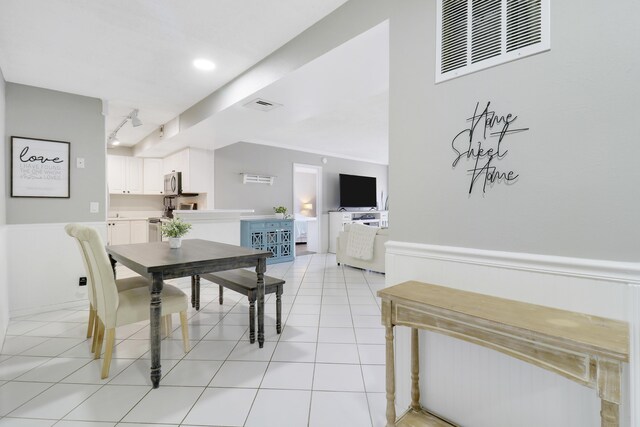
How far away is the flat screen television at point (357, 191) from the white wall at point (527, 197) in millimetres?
6099

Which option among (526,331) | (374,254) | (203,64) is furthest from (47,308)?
(526,331)

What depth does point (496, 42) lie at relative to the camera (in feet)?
4.40

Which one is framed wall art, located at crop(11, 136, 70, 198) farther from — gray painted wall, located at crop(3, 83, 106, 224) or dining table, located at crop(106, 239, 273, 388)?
dining table, located at crop(106, 239, 273, 388)

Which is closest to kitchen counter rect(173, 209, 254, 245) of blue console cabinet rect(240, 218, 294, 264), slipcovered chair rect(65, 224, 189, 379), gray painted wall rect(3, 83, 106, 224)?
blue console cabinet rect(240, 218, 294, 264)

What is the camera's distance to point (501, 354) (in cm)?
133

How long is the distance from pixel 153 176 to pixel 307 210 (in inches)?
171

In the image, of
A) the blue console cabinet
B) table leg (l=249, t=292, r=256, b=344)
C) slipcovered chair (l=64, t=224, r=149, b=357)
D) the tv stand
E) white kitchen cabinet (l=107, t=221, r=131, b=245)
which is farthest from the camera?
the tv stand

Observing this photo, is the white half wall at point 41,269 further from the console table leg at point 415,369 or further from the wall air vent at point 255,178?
the console table leg at point 415,369

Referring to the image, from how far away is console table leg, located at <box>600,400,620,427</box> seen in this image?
0.86 metres

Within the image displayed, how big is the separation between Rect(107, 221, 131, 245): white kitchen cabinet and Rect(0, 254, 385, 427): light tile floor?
10.0 ft

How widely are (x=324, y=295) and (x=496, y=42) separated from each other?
3.26 m

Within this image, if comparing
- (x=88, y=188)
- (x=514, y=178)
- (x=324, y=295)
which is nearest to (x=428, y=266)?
(x=514, y=178)

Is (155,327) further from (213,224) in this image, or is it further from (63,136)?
(213,224)

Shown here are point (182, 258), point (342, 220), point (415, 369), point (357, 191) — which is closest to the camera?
point (415, 369)
